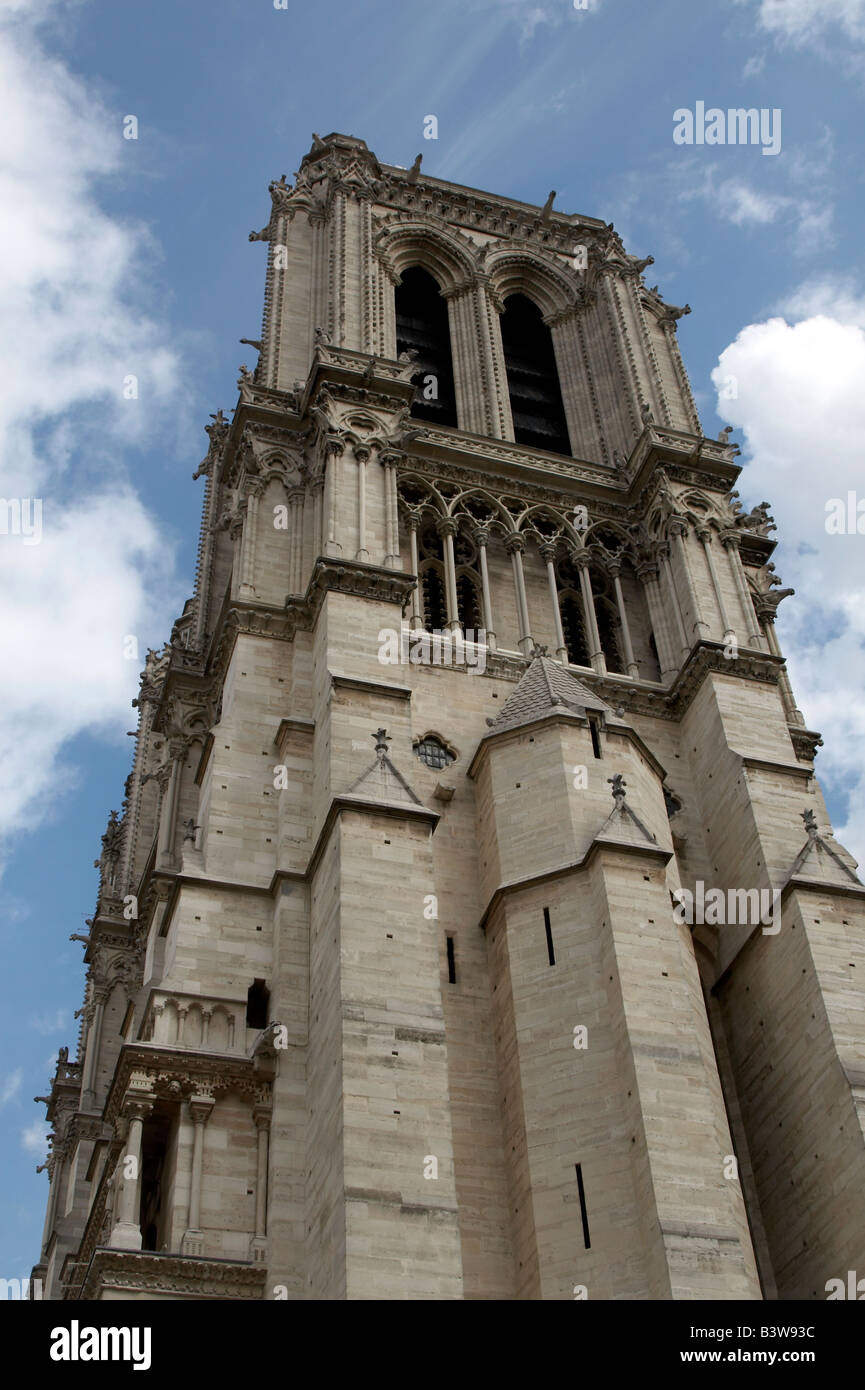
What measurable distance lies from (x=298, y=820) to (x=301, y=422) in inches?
481

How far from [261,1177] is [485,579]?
16.1 metres

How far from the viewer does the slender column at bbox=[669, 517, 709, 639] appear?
3312cm

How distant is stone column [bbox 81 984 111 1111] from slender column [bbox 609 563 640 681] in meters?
15.4

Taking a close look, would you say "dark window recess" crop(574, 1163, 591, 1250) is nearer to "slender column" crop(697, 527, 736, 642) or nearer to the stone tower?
the stone tower

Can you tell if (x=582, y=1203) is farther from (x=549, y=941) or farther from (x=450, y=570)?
(x=450, y=570)

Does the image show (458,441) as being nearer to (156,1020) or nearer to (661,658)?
(661,658)

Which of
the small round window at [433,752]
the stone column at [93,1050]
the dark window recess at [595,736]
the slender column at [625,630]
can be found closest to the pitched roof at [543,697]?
the dark window recess at [595,736]

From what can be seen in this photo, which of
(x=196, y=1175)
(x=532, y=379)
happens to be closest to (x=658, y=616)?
(x=532, y=379)

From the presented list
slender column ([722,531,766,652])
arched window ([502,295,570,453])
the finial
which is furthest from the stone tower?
the finial

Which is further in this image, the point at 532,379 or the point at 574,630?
the point at 532,379

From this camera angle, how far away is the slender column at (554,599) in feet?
110

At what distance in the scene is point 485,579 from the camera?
34312 mm
